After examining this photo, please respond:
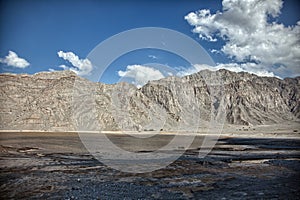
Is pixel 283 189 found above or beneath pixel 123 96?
beneath

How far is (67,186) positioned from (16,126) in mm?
103492

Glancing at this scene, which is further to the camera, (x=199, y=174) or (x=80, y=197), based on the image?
(x=199, y=174)

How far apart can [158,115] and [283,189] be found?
6397 inches

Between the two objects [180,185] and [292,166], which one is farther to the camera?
[292,166]

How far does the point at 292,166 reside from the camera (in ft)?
89.6

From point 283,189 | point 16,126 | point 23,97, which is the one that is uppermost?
point 23,97

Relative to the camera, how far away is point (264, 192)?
16844 millimetres

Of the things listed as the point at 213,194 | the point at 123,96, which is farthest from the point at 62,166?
the point at 123,96

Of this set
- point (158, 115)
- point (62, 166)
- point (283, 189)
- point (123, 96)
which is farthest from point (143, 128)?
point (283, 189)

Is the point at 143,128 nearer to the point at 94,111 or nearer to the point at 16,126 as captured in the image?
the point at 94,111

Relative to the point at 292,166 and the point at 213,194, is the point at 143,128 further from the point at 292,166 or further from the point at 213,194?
the point at 213,194

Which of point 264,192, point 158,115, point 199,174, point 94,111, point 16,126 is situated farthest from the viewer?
point 158,115

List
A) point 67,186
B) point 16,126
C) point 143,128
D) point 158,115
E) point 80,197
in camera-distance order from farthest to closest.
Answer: point 158,115
point 143,128
point 16,126
point 67,186
point 80,197

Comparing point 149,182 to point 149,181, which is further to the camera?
point 149,181
